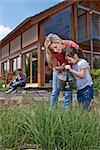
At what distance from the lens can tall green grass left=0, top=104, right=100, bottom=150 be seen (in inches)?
105

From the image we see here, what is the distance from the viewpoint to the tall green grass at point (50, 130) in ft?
8.71

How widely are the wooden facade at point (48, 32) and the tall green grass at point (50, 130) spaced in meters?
10.4

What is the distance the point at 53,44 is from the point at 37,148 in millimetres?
1674

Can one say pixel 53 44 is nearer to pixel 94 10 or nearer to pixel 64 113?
pixel 64 113

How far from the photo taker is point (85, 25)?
16.8 m

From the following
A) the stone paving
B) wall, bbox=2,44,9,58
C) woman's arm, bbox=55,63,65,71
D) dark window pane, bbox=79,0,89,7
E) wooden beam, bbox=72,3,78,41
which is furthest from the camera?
wall, bbox=2,44,9,58

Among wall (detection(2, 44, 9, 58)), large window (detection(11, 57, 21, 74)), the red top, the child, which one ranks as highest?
wall (detection(2, 44, 9, 58))

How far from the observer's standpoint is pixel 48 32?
1450 cm

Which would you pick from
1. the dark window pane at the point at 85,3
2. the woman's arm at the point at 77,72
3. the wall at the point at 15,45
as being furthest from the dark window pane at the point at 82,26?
the woman's arm at the point at 77,72

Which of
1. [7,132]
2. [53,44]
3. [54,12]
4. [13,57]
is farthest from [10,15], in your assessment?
[7,132]

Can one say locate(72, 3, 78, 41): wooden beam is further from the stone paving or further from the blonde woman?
the blonde woman

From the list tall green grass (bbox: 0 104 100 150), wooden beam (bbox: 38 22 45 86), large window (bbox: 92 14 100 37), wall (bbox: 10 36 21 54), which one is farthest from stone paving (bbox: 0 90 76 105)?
large window (bbox: 92 14 100 37)

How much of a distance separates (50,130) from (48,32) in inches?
474

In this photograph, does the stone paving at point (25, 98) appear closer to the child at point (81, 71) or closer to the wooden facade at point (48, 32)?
the child at point (81, 71)
